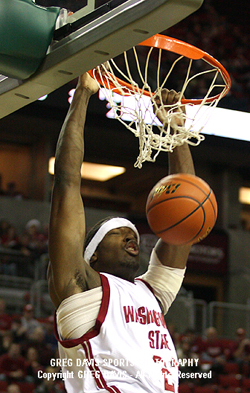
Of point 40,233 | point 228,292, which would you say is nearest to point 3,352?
point 40,233

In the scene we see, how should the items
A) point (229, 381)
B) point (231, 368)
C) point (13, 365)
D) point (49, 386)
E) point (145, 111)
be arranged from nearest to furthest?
point (145, 111)
point (49, 386)
point (13, 365)
point (229, 381)
point (231, 368)

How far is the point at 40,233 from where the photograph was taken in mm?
11016

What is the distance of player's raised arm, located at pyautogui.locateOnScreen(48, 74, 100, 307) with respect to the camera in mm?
2467

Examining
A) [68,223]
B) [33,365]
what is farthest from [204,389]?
[68,223]

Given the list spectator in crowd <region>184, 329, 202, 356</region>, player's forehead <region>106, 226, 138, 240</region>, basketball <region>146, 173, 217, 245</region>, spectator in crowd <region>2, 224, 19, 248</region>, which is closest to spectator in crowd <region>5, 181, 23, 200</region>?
spectator in crowd <region>2, 224, 19, 248</region>

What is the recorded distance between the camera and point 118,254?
283cm

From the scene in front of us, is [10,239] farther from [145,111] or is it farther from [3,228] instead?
[145,111]

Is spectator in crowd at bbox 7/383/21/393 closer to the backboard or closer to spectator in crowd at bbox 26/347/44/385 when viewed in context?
spectator in crowd at bbox 26/347/44/385

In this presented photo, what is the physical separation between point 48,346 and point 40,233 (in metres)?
3.83

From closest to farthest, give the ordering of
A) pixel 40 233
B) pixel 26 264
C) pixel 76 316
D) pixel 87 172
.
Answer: pixel 76 316
pixel 26 264
pixel 40 233
pixel 87 172

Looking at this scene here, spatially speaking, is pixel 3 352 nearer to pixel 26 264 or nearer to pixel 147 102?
pixel 26 264

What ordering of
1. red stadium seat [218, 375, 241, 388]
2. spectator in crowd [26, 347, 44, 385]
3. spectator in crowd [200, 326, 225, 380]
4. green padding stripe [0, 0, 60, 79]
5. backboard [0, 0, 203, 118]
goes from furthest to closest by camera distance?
spectator in crowd [200, 326, 225, 380] < red stadium seat [218, 375, 241, 388] < spectator in crowd [26, 347, 44, 385] < green padding stripe [0, 0, 60, 79] < backboard [0, 0, 203, 118]

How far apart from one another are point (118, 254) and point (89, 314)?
40 centimetres

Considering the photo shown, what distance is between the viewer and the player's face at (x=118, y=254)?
9.25ft
